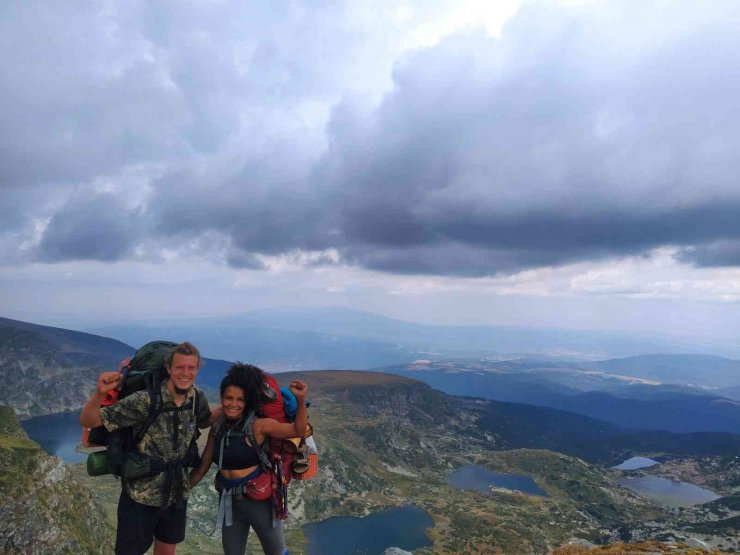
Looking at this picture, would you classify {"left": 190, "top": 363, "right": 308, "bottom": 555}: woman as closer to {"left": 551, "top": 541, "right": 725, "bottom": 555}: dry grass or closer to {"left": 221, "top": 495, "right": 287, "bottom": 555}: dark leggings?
{"left": 221, "top": 495, "right": 287, "bottom": 555}: dark leggings

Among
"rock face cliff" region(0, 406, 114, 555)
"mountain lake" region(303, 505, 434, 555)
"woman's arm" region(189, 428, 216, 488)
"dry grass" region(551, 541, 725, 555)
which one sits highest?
"woman's arm" region(189, 428, 216, 488)

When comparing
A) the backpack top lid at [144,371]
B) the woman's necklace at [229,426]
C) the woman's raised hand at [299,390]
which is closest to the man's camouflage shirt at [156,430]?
the backpack top lid at [144,371]

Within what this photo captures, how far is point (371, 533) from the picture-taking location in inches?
5492

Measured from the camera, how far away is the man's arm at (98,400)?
338 inches

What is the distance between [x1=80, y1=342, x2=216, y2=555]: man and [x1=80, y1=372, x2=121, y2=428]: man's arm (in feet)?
0.18

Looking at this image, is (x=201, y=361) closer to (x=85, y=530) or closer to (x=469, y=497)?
(x=85, y=530)

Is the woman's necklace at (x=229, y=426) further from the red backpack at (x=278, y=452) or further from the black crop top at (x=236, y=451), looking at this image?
the red backpack at (x=278, y=452)

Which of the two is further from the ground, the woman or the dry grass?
the woman

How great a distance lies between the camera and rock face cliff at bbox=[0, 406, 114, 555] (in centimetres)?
4078

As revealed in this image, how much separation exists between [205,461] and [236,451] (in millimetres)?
1028

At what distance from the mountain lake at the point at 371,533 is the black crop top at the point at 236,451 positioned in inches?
5089

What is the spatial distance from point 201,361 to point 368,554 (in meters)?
135

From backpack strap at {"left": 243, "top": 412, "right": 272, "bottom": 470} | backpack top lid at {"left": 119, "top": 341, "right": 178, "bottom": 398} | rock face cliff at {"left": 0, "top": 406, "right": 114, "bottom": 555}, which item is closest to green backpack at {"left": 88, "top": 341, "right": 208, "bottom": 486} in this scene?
backpack top lid at {"left": 119, "top": 341, "right": 178, "bottom": 398}

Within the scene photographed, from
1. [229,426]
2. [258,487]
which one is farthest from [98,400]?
[258,487]
